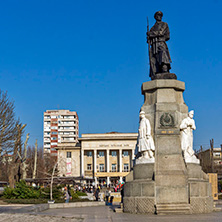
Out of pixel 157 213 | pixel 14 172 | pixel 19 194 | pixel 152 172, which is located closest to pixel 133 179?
pixel 152 172

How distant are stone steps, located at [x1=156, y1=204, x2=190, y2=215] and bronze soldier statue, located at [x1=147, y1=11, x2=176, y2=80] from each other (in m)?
5.92

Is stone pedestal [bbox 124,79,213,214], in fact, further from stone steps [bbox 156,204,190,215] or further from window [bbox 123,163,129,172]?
window [bbox 123,163,129,172]

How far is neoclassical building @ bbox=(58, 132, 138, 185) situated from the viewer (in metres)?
106

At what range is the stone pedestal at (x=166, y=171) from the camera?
15742mm

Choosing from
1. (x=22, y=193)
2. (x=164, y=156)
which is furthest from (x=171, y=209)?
(x=22, y=193)

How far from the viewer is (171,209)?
15430 mm

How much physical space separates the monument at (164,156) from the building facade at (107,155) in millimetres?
86105

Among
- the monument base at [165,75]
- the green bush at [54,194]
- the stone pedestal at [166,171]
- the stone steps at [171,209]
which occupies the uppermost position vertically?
the monument base at [165,75]

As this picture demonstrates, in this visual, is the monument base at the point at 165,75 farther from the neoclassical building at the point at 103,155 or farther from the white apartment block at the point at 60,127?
the white apartment block at the point at 60,127

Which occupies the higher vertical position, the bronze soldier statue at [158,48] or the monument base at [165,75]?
the bronze soldier statue at [158,48]

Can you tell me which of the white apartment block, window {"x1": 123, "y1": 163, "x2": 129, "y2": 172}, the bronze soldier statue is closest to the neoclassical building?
window {"x1": 123, "y1": 163, "x2": 129, "y2": 172}

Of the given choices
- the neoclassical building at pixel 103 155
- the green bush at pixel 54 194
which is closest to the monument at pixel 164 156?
the green bush at pixel 54 194

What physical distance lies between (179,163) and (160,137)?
4.43 ft

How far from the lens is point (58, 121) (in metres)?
158
